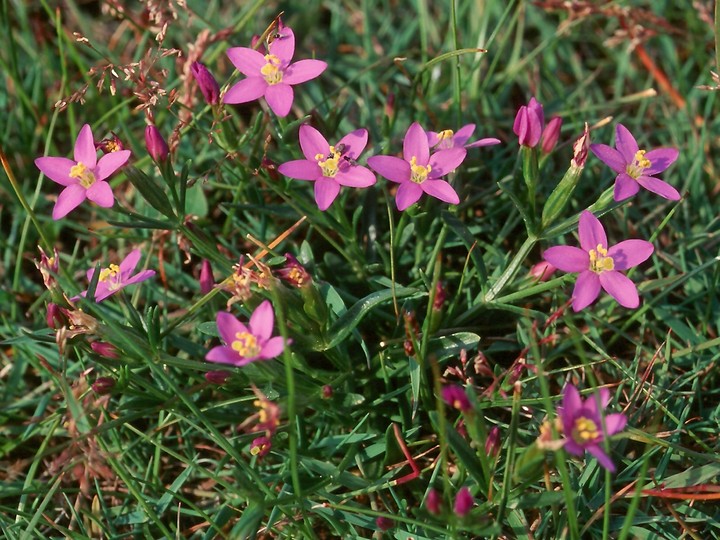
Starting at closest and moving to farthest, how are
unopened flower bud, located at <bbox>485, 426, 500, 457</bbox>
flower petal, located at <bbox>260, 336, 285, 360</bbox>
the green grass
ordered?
flower petal, located at <bbox>260, 336, 285, 360</bbox> < unopened flower bud, located at <bbox>485, 426, 500, 457</bbox> < the green grass

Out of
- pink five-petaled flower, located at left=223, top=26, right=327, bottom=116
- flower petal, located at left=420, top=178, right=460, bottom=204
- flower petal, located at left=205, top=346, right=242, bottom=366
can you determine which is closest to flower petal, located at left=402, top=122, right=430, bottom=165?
flower petal, located at left=420, top=178, right=460, bottom=204

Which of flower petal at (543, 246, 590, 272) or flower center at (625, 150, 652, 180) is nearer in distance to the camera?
flower petal at (543, 246, 590, 272)

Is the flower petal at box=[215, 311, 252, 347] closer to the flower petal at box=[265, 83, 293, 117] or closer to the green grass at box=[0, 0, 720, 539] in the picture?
the green grass at box=[0, 0, 720, 539]

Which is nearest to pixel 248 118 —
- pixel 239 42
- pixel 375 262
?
pixel 239 42

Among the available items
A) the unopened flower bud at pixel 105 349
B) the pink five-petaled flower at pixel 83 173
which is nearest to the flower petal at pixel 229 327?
the unopened flower bud at pixel 105 349

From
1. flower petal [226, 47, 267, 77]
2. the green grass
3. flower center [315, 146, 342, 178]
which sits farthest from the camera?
flower petal [226, 47, 267, 77]

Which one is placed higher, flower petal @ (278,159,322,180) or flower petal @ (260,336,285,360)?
flower petal @ (278,159,322,180)

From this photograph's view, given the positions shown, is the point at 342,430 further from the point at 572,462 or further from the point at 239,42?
the point at 239,42
